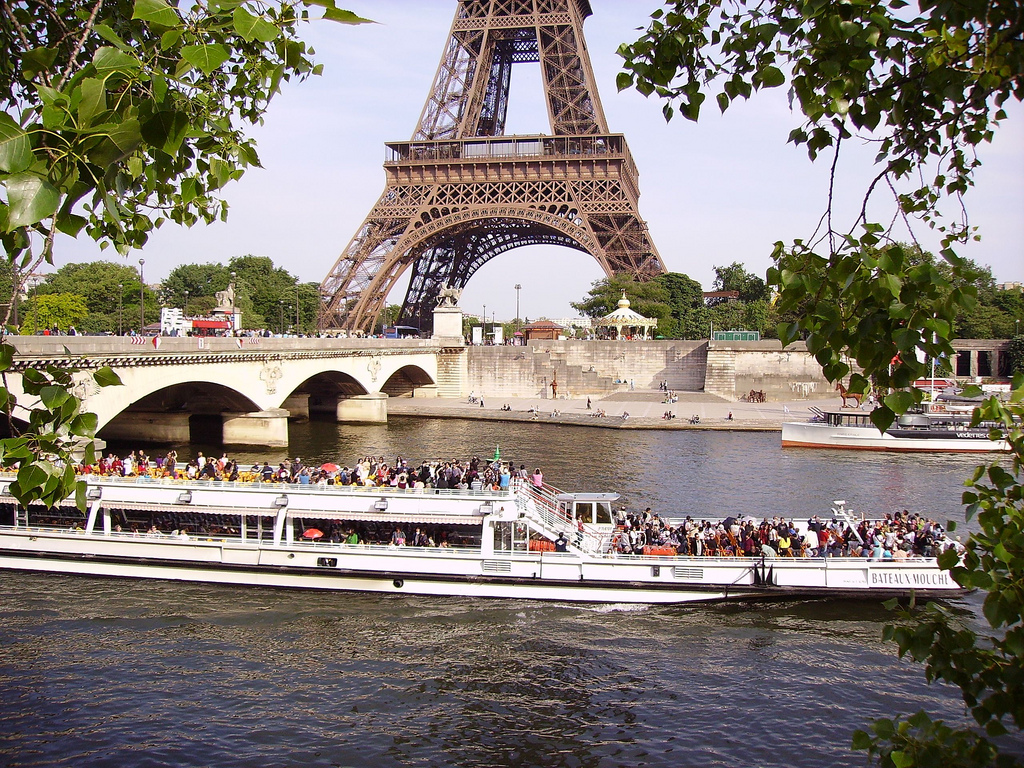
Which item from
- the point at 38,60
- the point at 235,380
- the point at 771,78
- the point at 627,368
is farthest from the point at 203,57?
the point at 627,368

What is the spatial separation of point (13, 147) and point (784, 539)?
60.7 feet

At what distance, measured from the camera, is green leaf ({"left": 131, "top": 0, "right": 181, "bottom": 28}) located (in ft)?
10.0

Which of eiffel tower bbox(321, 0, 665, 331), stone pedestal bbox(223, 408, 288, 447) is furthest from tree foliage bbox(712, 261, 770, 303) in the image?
stone pedestal bbox(223, 408, 288, 447)

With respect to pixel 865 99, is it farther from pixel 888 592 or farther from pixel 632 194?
pixel 632 194

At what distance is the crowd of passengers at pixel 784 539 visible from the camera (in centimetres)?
1862

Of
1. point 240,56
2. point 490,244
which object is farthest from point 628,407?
point 240,56

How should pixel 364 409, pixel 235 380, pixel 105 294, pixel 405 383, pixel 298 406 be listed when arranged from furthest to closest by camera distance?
pixel 105 294, pixel 405 383, pixel 298 406, pixel 364 409, pixel 235 380

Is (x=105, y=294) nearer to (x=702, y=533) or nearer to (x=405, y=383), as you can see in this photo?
(x=405, y=383)

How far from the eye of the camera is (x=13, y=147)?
2900 mm

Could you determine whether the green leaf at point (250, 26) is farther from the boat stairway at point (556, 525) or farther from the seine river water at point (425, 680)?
the boat stairway at point (556, 525)

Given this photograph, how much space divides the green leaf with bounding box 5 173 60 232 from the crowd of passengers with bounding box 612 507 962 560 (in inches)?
672

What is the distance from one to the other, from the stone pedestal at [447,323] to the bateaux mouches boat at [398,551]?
42822 millimetres

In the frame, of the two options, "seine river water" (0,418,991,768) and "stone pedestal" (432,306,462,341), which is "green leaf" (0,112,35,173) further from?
"stone pedestal" (432,306,462,341)

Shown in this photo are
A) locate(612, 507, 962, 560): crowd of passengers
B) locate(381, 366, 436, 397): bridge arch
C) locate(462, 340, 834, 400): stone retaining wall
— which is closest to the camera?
locate(612, 507, 962, 560): crowd of passengers
